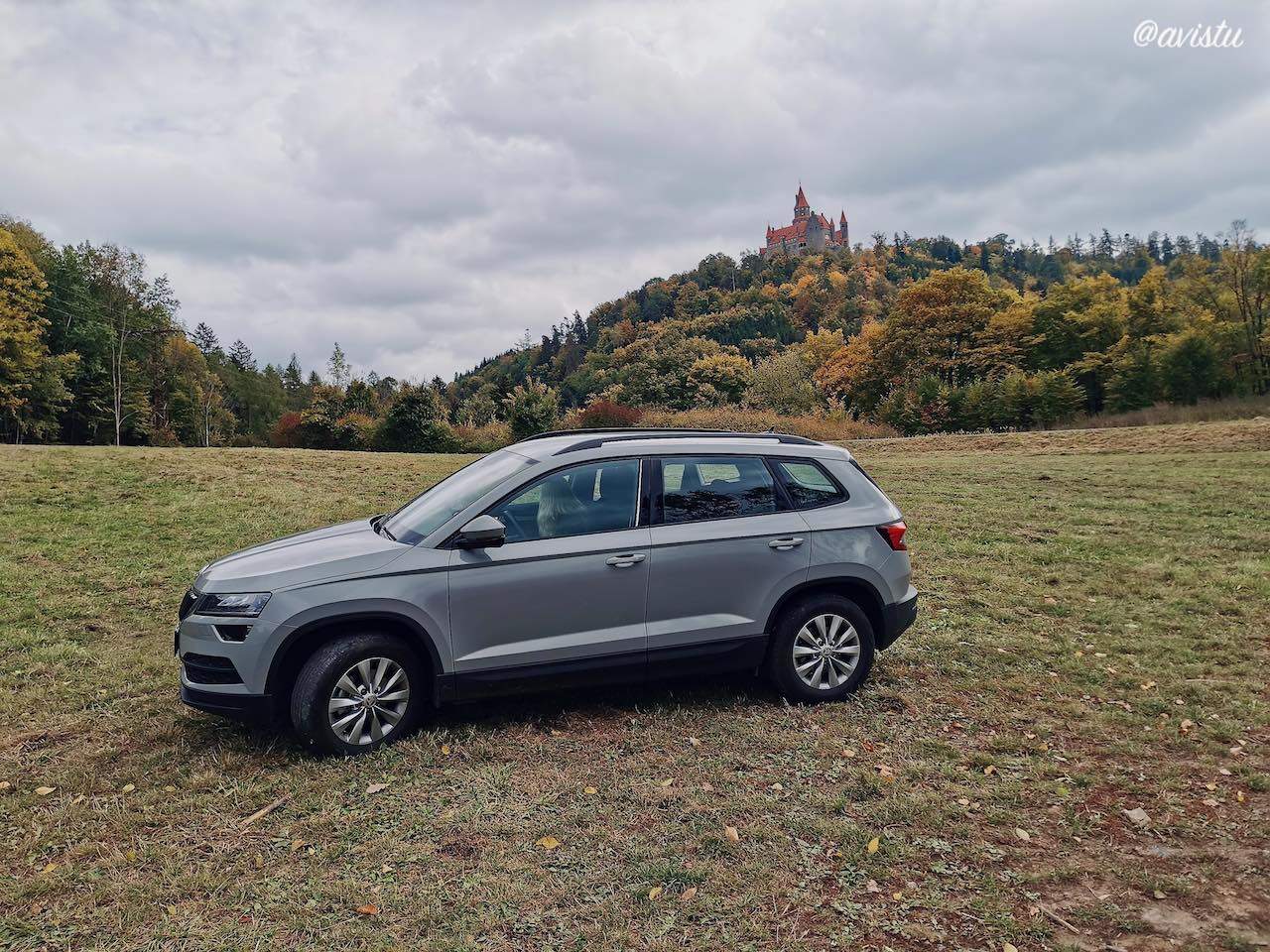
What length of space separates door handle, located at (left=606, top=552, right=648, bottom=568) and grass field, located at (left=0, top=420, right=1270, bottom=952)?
107 cm

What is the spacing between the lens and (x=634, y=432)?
221 inches

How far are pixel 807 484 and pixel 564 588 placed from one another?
193 centimetres

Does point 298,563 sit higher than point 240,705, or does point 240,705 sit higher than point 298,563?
point 298,563

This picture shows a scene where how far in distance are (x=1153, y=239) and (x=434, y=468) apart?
174229mm

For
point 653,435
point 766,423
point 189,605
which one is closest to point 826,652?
point 653,435

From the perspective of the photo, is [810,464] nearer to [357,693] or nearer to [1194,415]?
[357,693]

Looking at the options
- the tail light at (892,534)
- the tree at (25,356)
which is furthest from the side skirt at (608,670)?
the tree at (25,356)

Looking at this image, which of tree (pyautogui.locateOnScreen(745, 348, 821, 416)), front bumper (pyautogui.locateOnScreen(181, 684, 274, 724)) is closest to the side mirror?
front bumper (pyautogui.locateOnScreen(181, 684, 274, 724))

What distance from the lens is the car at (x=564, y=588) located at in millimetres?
4375

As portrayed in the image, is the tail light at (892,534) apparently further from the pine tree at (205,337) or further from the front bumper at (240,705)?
the pine tree at (205,337)

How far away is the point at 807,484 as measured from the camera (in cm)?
549

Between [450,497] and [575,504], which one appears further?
[450,497]

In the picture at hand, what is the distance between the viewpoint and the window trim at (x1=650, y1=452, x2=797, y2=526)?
506 centimetres

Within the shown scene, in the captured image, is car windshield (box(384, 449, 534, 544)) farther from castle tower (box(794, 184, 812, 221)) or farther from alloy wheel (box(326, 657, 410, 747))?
castle tower (box(794, 184, 812, 221))
